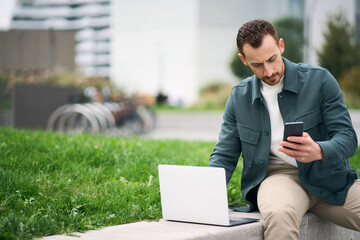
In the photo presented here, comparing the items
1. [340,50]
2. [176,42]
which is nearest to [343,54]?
[340,50]

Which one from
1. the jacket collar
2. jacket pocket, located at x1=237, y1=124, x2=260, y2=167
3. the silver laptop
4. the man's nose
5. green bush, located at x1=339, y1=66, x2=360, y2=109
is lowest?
green bush, located at x1=339, y1=66, x2=360, y2=109

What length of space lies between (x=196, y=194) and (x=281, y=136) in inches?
27.0

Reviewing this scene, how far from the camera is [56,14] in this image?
104188 millimetres

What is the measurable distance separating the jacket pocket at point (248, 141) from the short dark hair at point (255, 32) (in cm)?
54

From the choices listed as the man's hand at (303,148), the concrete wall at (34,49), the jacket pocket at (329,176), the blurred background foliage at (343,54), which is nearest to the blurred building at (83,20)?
the concrete wall at (34,49)

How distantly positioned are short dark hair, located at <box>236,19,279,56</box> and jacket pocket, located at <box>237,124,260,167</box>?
21.4 inches

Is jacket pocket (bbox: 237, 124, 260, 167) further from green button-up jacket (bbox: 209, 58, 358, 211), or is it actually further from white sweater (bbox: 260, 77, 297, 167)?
white sweater (bbox: 260, 77, 297, 167)

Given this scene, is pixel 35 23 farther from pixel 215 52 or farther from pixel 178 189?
pixel 178 189

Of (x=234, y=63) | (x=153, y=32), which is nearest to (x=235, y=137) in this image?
(x=234, y=63)

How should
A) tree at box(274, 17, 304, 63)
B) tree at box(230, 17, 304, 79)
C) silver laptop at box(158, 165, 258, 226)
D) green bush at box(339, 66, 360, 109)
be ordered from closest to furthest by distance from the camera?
silver laptop at box(158, 165, 258, 226) < tree at box(230, 17, 304, 79) < tree at box(274, 17, 304, 63) < green bush at box(339, 66, 360, 109)

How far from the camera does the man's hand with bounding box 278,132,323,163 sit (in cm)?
274

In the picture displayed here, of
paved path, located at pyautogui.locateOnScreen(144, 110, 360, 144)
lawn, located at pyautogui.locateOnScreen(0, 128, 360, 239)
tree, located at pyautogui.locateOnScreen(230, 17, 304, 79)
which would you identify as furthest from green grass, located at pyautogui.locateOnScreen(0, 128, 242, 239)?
paved path, located at pyautogui.locateOnScreen(144, 110, 360, 144)

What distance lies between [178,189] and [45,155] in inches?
75.4

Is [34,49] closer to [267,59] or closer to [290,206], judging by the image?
[267,59]
